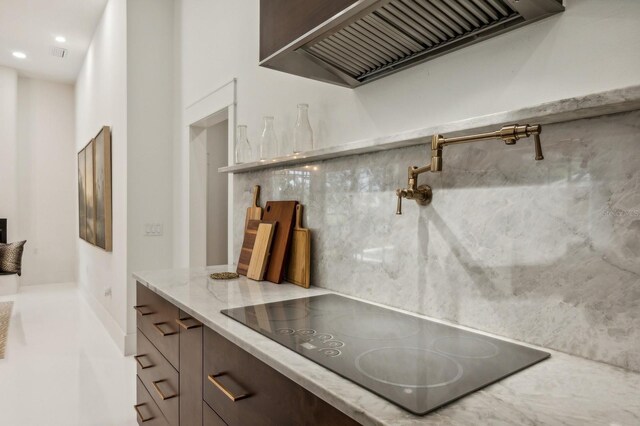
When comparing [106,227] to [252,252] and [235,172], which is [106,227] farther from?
[252,252]

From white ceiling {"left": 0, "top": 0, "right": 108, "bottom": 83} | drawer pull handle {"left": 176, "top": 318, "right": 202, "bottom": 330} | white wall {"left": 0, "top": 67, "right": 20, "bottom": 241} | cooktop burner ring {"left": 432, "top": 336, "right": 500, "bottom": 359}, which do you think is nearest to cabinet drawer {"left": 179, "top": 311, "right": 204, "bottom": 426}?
drawer pull handle {"left": 176, "top": 318, "right": 202, "bottom": 330}

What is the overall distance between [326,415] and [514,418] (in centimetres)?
33

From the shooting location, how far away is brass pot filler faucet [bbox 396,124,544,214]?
888mm

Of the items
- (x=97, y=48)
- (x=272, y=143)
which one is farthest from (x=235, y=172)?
(x=97, y=48)

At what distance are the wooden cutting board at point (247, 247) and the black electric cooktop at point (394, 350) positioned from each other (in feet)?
2.16

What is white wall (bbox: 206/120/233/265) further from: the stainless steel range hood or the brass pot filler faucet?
the brass pot filler faucet

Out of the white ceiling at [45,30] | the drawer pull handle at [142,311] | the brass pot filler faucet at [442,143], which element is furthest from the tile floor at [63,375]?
the white ceiling at [45,30]

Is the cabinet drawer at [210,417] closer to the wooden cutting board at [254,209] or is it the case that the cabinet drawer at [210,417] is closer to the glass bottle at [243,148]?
the wooden cutting board at [254,209]

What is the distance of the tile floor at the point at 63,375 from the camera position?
2328 mm

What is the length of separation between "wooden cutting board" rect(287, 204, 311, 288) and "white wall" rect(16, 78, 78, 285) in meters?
6.09

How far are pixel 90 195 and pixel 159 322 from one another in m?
3.80

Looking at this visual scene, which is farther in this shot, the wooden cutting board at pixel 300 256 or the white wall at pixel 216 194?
the white wall at pixel 216 194

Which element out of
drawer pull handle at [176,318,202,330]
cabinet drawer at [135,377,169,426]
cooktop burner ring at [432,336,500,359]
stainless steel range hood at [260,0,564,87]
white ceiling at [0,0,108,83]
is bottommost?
cabinet drawer at [135,377,169,426]

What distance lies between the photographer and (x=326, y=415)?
0.77 meters
